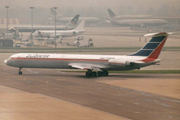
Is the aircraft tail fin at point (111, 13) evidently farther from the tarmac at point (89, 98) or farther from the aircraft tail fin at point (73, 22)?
the tarmac at point (89, 98)

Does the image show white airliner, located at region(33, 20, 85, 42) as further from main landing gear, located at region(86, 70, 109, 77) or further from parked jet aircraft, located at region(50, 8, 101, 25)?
main landing gear, located at region(86, 70, 109, 77)

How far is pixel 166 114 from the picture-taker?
27.2m

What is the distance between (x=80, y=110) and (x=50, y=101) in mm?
4670

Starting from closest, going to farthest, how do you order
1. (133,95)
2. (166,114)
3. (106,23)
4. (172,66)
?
(166,114) → (133,95) → (172,66) → (106,23)

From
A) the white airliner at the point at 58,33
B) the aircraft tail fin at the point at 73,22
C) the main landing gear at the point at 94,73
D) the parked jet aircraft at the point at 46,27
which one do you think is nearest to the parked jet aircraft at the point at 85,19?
the aircraft tail fin at the point at 73,22

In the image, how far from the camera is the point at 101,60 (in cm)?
5128

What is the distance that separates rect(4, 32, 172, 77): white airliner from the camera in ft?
165

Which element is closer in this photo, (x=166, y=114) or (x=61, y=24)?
(x=166, y=114)

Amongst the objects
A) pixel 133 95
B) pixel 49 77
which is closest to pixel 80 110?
pixel 133 95

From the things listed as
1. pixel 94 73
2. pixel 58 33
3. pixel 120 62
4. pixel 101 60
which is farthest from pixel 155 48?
pixel 58 33

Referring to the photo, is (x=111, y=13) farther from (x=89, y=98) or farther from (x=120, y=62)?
(x=89, y=98)

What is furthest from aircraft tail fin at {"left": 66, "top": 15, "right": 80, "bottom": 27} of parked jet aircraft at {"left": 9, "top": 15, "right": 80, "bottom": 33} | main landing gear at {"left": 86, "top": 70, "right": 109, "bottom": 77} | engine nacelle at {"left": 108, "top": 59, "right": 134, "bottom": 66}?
engine nacelle at {"left": 108, "top": 59, "right": 134, "bottom": 66}

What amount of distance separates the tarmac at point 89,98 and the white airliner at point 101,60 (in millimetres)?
1923

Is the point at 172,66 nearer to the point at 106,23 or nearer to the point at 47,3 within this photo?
the point at 47,3
